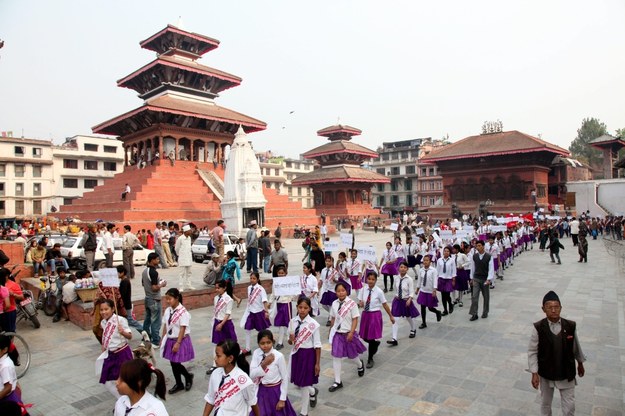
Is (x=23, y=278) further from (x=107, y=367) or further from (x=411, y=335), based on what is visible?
(x=411, y=335)

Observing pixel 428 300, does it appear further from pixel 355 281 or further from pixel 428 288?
pixel 355 281

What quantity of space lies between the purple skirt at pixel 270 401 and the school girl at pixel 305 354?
2.49 ft

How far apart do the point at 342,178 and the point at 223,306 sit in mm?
40995

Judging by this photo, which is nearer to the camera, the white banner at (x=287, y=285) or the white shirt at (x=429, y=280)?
the white banner at (x=287, y=285)

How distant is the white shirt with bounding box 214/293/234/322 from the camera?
6426 millimetres

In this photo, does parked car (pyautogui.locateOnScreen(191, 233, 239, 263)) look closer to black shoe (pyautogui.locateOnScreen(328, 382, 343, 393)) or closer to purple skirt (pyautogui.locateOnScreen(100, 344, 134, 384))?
black shoe (pyautogui.locateOnScreen(328, 382, 343, 393))

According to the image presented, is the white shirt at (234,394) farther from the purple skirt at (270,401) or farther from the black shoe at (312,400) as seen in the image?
the black shoe at (312,400)

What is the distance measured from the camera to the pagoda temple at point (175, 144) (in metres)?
26.5

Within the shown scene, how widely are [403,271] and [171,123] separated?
93.2ft

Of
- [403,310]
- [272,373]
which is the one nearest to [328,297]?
[403,310]

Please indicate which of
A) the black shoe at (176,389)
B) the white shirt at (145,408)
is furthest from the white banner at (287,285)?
the white shirt at (145,408)

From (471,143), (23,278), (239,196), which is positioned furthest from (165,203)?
(471,143)

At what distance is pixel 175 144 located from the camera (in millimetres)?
32750

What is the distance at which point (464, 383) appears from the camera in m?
6.08
